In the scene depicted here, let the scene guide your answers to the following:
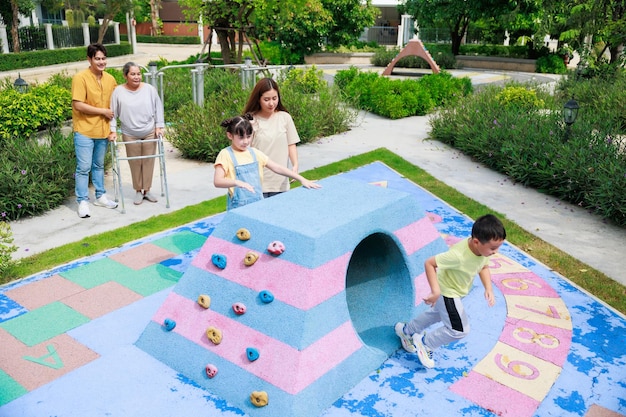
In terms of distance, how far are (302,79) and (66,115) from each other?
5.61 metres

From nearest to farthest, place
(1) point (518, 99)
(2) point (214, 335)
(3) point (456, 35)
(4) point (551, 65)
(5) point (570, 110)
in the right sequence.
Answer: (2) point (214, 335) → (5) point (570, 110) → (1) point (518, 99) → (4) point (551, 65) → (3) point (456, 35)

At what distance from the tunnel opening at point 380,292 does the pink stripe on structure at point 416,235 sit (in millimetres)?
86

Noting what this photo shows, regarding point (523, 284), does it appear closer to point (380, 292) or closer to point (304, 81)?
point (380, 292)

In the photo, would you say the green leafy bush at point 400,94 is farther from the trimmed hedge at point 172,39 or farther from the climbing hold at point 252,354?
the trimmed hedge at point 172,39

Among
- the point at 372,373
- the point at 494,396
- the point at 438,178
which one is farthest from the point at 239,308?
the point at 438,178

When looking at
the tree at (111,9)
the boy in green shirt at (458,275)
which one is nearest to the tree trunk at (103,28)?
the tree at (111,9)

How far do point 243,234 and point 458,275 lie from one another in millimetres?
1646

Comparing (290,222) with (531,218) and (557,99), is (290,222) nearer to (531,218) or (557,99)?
(531,218)

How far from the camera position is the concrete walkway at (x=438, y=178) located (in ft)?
23.5

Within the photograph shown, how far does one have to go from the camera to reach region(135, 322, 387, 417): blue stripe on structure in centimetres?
385

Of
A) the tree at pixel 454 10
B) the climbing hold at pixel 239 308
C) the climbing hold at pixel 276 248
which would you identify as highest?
the tree at pixel 454 10

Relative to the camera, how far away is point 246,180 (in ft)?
17.0

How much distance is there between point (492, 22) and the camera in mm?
36844

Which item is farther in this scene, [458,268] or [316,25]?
[316,25]
